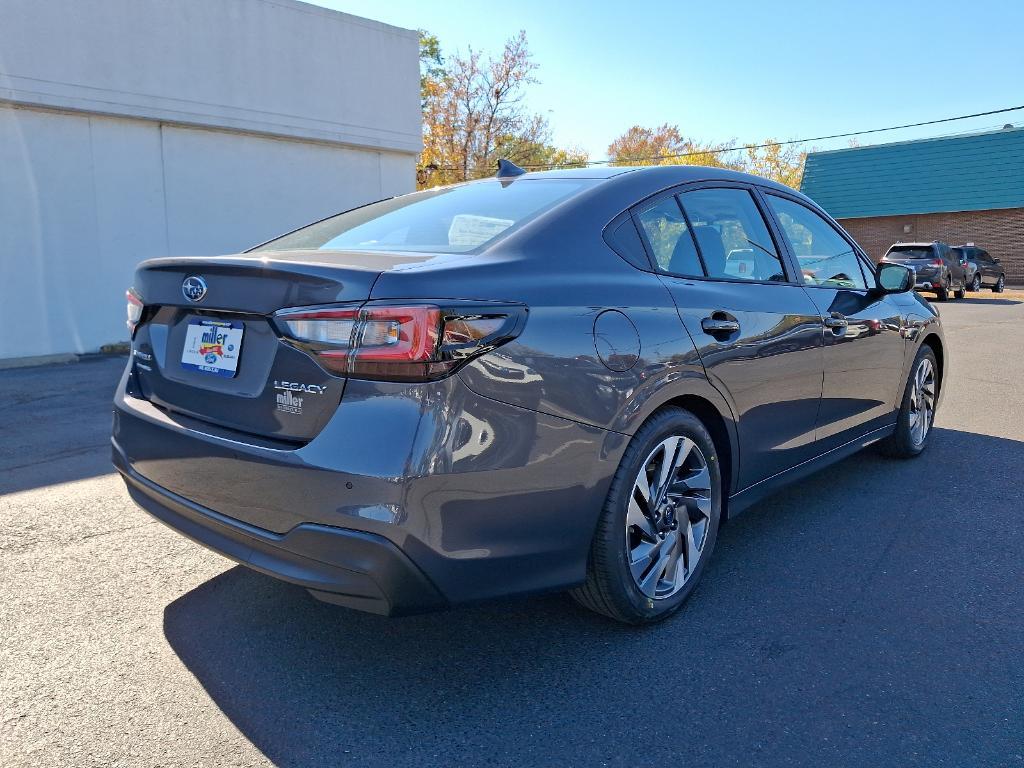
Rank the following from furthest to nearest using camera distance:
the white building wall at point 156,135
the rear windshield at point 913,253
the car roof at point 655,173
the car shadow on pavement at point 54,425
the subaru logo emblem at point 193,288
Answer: the rear windshield at point 913,253
the white building wall at point 156,135
the car shadow on pavement at point 54,425
the car roof at point 655,173
the subaru logo emblem at point 193,288

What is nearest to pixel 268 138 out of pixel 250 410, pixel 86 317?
pixel 86 317

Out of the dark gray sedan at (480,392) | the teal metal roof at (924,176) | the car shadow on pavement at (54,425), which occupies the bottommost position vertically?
the car shadow on pavement at (54,425)

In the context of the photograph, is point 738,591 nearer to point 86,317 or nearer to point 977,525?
point 977,525

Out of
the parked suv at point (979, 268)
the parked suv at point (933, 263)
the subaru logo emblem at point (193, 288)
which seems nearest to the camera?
the subaru logo emblem at point (193, 288)

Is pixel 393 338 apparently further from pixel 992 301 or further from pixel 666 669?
pixel 992 301

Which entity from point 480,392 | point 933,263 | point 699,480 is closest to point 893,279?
point 699,480

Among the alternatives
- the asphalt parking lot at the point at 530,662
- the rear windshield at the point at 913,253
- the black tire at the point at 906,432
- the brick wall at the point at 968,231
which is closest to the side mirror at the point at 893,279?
the black tire at the point at 906,432

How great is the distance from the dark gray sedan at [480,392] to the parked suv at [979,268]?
25071mm

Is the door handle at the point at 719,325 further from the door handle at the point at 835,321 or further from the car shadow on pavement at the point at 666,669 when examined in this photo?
the car shadow on pavement at the point at 666,669

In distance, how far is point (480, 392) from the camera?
2.14 m

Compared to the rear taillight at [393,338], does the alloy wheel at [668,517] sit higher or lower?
lower

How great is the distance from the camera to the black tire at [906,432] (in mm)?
4820

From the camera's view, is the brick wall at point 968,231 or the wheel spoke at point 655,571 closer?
the wheel spoke at point 655,571

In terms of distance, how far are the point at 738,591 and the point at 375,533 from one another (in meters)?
1.72
